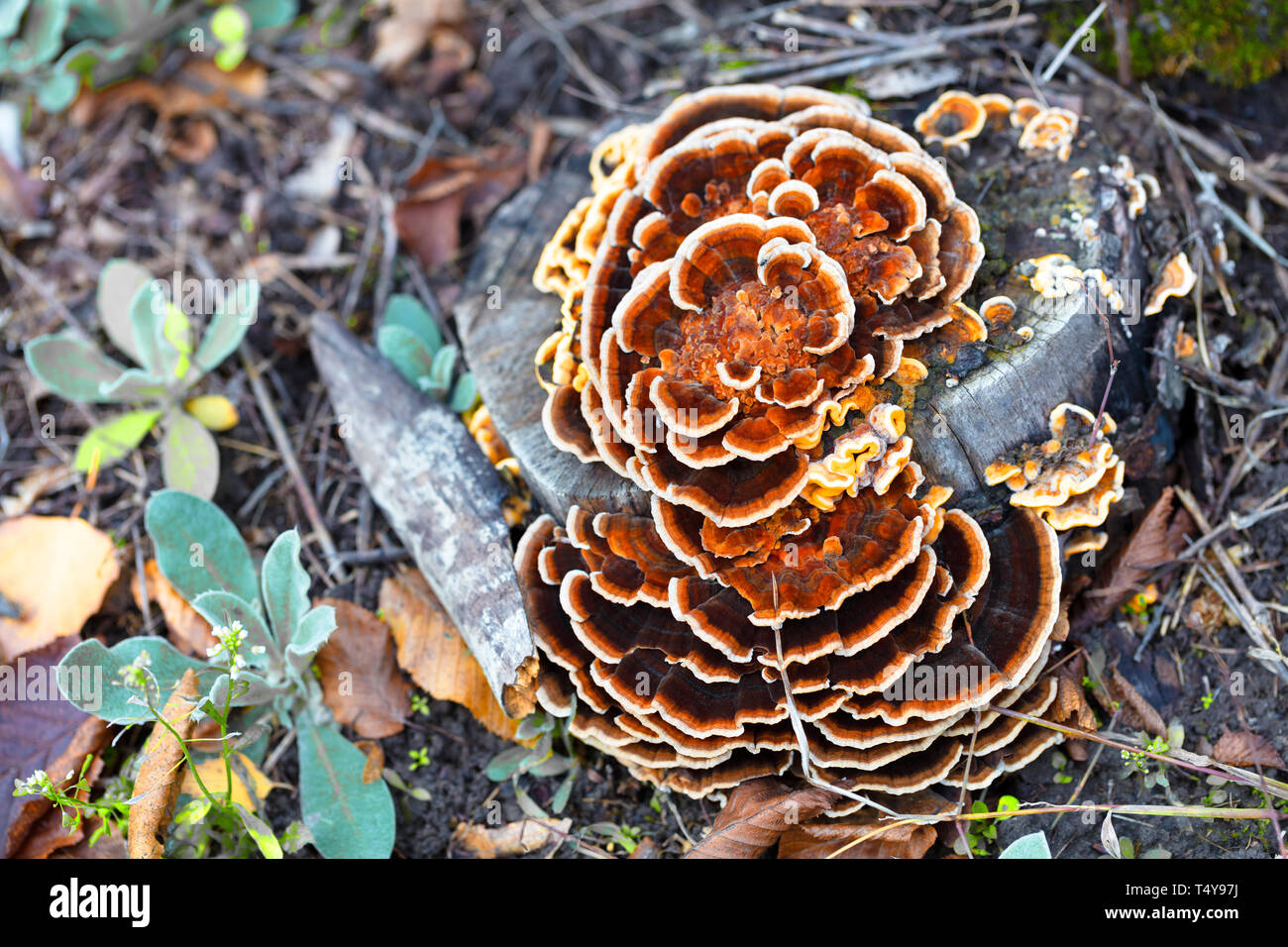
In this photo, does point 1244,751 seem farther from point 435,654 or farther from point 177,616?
point 177,616

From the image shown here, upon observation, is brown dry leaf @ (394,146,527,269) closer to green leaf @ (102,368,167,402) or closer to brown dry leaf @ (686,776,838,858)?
green leaf @ (102,368,167,402)

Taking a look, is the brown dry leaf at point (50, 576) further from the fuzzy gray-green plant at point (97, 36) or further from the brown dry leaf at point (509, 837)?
the fuzzy gray-green plant at point (97, 36)

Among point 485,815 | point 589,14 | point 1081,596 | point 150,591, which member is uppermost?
point 589,14

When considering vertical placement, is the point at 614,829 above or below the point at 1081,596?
below

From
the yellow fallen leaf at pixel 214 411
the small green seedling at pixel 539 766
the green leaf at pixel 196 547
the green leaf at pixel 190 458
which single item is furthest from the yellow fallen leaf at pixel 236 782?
the yellow fallen leaf at pixel 214 411

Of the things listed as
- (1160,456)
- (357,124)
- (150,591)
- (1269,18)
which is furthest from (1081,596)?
(357,124)
